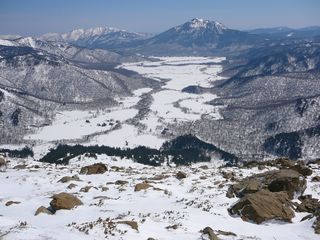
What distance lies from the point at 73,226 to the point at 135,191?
60.0 ft

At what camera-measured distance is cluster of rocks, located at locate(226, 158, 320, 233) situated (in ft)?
136

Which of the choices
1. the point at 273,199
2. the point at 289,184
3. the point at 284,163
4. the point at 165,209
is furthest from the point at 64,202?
the point at 284,163

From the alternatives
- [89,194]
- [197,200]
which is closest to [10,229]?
[89,194]

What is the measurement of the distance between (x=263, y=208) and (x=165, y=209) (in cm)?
1023

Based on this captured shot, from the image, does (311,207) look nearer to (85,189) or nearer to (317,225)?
(317,225)

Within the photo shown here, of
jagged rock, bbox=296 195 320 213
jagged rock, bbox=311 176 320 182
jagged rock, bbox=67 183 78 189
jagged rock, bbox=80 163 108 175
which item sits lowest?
jagged rock, bbox=80 163 108 175

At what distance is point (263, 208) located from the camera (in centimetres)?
4194

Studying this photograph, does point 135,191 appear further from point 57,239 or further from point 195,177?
point 57,239

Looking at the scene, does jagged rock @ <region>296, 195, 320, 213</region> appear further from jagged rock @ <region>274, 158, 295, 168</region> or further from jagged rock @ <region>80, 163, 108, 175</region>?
jagged rock @ <region>80, 163, 108, 175</region>

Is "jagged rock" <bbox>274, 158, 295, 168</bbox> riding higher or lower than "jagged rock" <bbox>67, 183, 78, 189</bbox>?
lower

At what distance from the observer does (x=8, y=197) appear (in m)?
53.4

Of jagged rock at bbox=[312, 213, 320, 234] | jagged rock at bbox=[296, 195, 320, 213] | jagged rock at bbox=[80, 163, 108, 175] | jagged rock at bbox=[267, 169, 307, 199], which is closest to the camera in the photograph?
jagged rock at bbox=[312, 213, 320, 234]

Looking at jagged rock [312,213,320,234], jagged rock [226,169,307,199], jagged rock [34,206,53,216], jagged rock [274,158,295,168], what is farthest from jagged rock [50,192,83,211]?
jagged rock [274,158,295,168]

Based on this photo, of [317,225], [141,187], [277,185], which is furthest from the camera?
[141,187]
